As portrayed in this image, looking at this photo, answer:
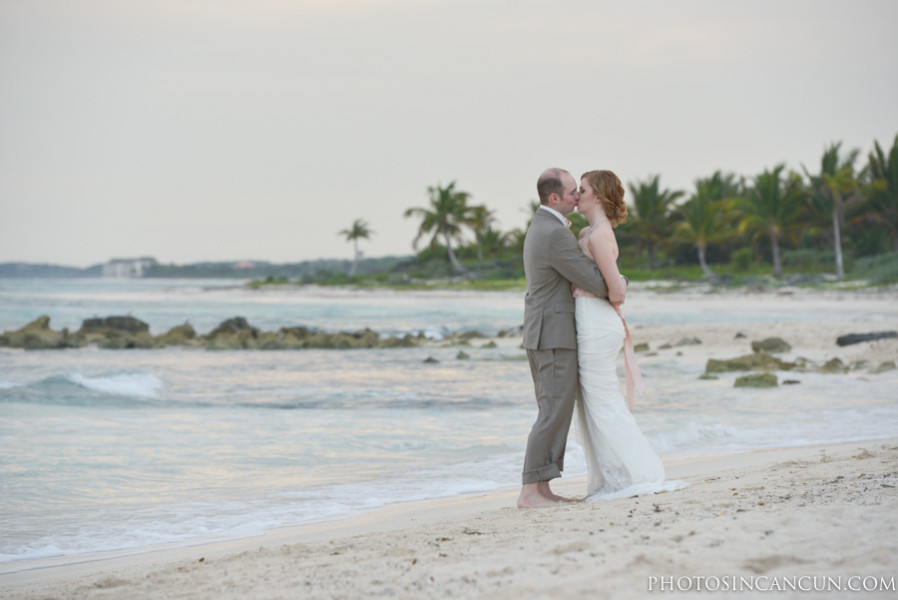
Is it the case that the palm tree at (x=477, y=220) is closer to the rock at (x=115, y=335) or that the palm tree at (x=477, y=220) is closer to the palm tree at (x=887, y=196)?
the palm tree at (x=887, y=196)

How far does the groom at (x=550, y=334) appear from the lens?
470 cm

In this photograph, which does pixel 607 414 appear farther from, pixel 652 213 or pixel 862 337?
pixel 652 213

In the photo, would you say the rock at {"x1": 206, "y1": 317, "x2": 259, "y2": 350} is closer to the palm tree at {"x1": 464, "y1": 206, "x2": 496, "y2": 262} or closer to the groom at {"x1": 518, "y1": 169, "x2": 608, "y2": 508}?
the groom at {"x1": 518, "y1": 169, "x2": 608, "y2": 508}

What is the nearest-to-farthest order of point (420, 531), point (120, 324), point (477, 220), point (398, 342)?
1. point (420, 531)
2. point (398, 342)
3. point (120, 324)
4. point (477, 220)

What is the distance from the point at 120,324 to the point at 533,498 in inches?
954

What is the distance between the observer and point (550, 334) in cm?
471

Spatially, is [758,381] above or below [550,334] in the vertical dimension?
below

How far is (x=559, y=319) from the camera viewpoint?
471cm

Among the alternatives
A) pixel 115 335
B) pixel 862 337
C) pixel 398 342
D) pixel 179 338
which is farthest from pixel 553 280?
pixel 115 335

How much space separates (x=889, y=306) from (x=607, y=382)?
24515mm

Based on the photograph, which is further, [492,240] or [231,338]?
[492,240]

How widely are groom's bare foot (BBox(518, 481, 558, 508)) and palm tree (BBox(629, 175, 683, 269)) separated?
49647 mm

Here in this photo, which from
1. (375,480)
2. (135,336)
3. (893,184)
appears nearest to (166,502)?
(375,480)

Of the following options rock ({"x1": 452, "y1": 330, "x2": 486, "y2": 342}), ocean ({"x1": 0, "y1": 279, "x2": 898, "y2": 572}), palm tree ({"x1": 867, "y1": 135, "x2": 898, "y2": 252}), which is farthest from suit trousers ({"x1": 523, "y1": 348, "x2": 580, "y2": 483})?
palm tree ({"x1": 867, "y1": 135, "x2": 898, "y2": 252})
